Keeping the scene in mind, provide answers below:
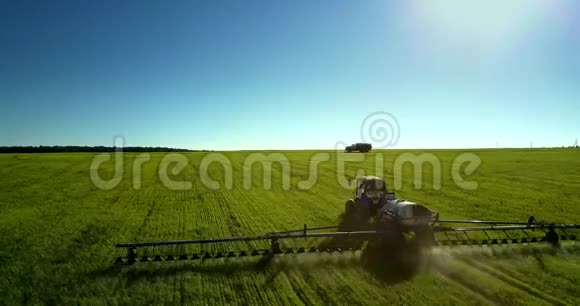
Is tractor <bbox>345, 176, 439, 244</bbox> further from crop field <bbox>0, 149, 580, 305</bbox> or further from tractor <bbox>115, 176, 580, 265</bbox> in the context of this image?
crop field <bbox>0, 149, 580, 305</bbox>

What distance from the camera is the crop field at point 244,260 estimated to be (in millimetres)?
9688

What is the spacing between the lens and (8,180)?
32.6 m

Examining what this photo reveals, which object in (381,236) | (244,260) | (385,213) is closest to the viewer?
(244,260)

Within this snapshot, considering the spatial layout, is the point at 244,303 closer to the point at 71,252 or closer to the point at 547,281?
the point at 71,252

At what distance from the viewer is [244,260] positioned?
12.2m

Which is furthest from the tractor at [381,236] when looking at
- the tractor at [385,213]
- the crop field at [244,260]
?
the crop field at [244,260]

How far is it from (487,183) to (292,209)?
19302 millimetres

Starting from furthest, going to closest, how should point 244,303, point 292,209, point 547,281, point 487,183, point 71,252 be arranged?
point 487,183 < point 292,209 < point 71,252 < point 547,281 < point 244,303

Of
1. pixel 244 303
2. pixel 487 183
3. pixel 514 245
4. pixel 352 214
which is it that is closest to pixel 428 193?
pixel 487 183

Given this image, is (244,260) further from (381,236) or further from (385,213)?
(385,213)

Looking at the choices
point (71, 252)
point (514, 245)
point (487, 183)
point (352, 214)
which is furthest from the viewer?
point (487, 183)

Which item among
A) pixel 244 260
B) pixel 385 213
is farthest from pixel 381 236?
pixel 244 260

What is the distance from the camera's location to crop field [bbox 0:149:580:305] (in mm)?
9688

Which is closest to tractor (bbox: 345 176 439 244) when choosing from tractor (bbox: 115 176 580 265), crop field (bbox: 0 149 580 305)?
tractor (bbox: 115 176 580 265)
